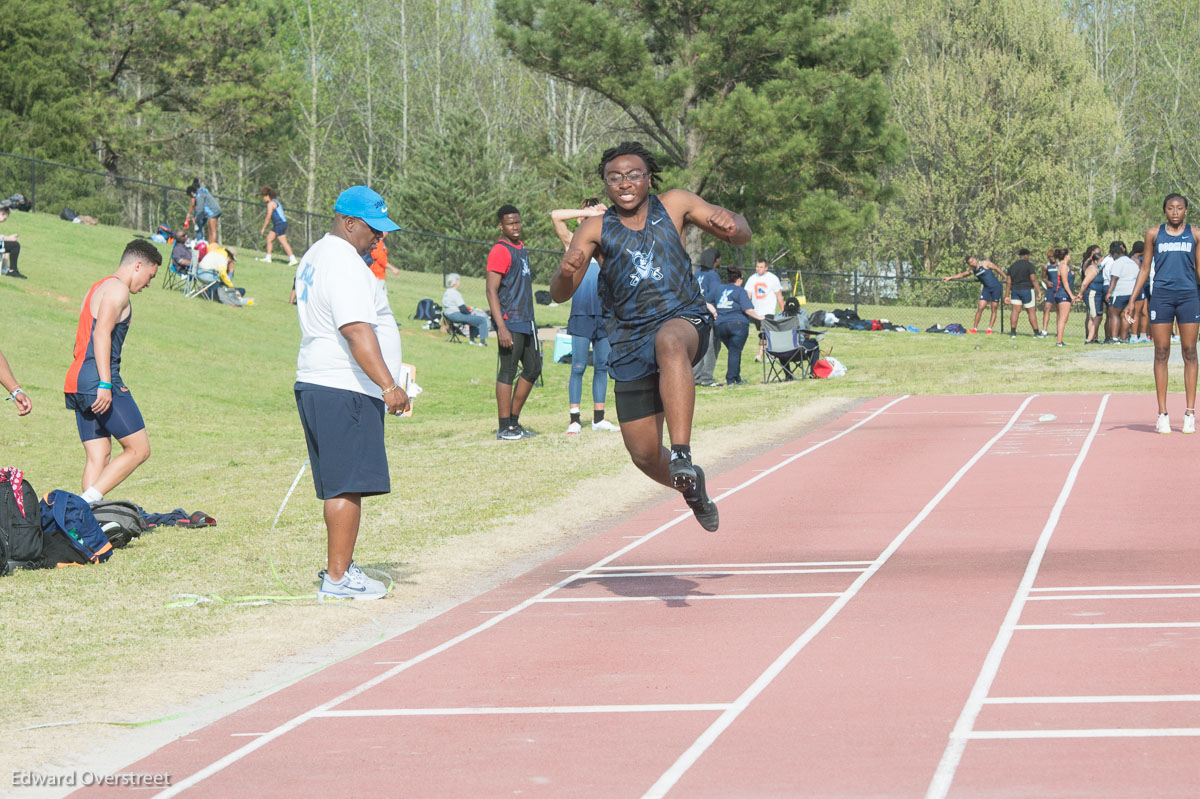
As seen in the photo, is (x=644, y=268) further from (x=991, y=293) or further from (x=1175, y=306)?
(x=991, y=293)

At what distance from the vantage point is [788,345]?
2048 cm

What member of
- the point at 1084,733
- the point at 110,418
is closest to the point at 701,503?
the point at 1084,733

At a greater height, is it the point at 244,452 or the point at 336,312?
the point at 336,312

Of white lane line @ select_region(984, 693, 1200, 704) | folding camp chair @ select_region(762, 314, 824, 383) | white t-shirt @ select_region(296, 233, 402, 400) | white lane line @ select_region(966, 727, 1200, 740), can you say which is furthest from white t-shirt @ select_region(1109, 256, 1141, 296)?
white lane line @ select_region(966, 727, 1200, 740)

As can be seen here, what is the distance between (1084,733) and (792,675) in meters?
1.26

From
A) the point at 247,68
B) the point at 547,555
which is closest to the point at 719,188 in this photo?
the point at 247,68

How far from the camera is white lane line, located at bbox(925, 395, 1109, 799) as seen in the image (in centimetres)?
423

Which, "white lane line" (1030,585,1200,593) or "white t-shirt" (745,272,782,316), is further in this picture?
"white t-shirt" (745,272,782,316)

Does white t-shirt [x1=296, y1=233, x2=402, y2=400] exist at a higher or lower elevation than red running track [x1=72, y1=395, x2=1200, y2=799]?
higher

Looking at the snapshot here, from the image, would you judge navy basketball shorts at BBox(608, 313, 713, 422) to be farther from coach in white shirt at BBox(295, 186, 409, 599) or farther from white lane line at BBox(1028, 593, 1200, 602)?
white lane line at BBox(1028, 593, 1200, 602)

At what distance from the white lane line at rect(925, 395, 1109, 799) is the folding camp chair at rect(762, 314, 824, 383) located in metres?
10.6

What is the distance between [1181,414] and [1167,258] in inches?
94.8

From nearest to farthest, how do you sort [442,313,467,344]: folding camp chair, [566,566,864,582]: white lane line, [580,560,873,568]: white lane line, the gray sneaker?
the gray sneaker, [566,566,864,582]: white lane line, [580,560,873,568]: white lane line, [442,313,467,344]: folding camp chair

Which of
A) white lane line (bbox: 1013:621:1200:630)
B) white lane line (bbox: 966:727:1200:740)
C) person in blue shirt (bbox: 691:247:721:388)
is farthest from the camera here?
person in blue shirt (bbox: 691:247:721:388)
